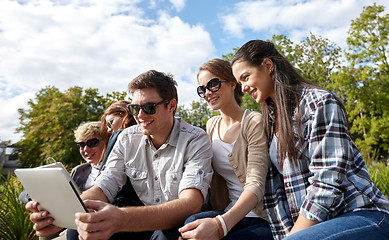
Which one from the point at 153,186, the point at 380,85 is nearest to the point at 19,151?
the point at 380,85

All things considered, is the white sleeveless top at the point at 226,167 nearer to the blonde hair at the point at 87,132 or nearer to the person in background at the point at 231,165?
the person in background at the point at 231,165

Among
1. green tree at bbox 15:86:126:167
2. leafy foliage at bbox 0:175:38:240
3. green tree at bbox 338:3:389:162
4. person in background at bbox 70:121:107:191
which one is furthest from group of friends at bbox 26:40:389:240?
green tree at bbox 15:86:126:167

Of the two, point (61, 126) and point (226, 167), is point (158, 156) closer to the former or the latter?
point (226, 167)

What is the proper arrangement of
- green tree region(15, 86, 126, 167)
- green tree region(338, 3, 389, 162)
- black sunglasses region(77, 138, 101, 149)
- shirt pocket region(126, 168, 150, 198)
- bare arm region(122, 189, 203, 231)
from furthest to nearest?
1. green tree region(15, 86, 126, 167)
2. green tree region(338, 3, 389, 162)
3. black sunglasses region(77, 138, 101, 149)
4. shirt pocket region(126, 168, 150, 198)
5. bare arm region(122, 189, 203, 231)

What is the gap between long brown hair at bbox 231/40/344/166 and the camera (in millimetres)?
2195

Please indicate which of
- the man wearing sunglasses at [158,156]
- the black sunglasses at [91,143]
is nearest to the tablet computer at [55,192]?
the man wearing sunglasses at [158,156]

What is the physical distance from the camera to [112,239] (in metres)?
2.81

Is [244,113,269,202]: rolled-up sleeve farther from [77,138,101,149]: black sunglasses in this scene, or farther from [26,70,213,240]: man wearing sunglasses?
[77,138,101,149]: black sunglasses

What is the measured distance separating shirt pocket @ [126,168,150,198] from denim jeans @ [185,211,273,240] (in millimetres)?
710

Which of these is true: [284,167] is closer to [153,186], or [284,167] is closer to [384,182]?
[153,186]

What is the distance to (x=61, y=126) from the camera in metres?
24.2

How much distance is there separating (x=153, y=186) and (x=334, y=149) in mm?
1562

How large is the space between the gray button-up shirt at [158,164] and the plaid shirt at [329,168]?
0.89 metres

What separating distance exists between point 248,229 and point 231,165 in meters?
0.54
